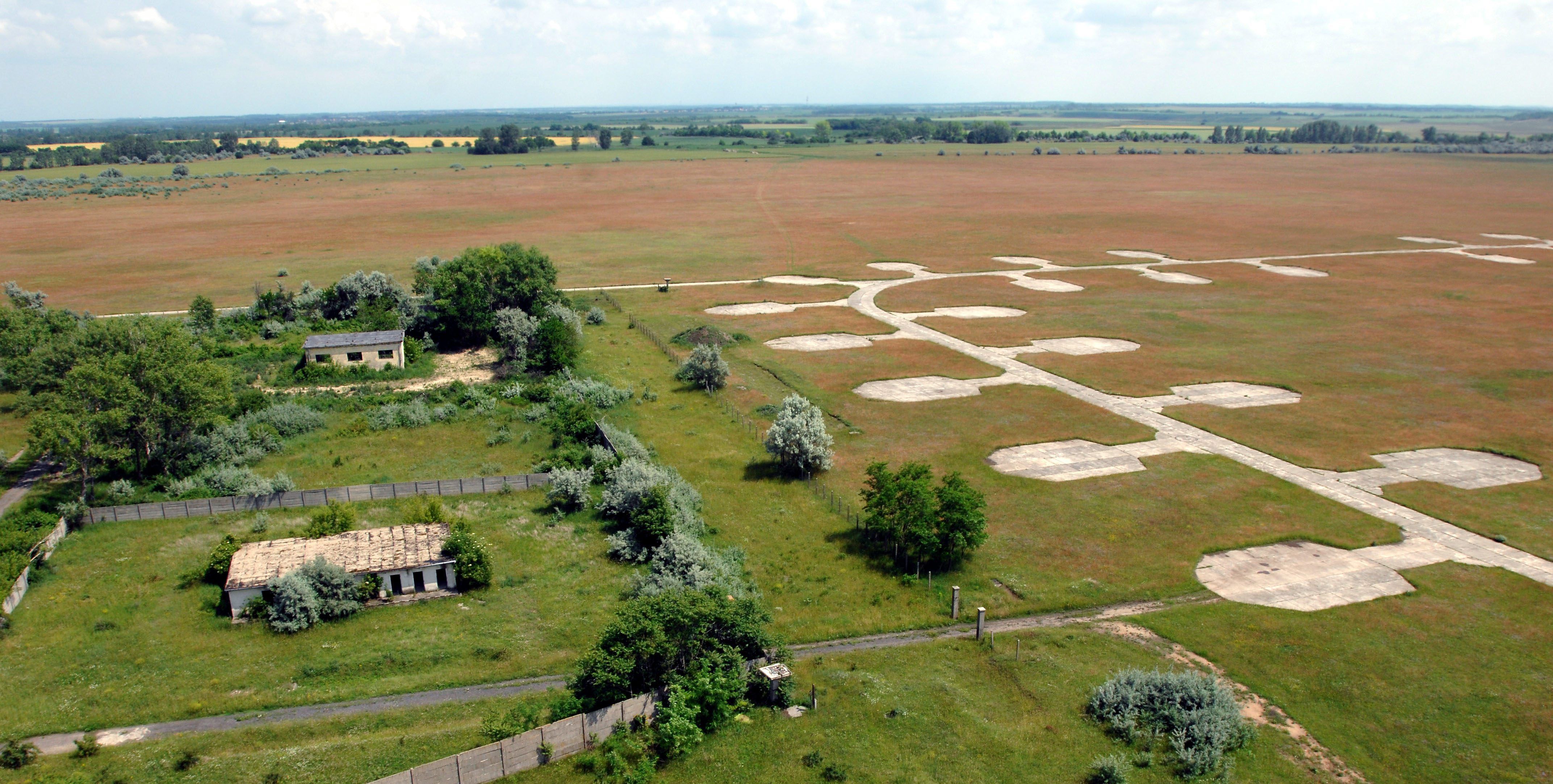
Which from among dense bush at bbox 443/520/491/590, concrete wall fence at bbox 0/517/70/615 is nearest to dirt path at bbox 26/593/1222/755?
dense bush at bbox 443/520/491/590

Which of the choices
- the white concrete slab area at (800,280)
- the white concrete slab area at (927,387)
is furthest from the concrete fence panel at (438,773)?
the white concrete slab area at (800,280)

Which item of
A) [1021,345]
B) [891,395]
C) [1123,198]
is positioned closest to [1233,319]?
[1021,345]

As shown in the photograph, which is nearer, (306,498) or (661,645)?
(661,645)

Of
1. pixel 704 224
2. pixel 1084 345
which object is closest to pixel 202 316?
pixel 1084 345

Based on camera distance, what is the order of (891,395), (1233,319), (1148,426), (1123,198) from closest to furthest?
(1148,426) < (891,395) < (1233,319) < (1123,198)

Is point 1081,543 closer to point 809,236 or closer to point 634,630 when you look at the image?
point 634,630

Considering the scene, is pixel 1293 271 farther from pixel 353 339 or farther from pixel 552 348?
pixel 353 339
